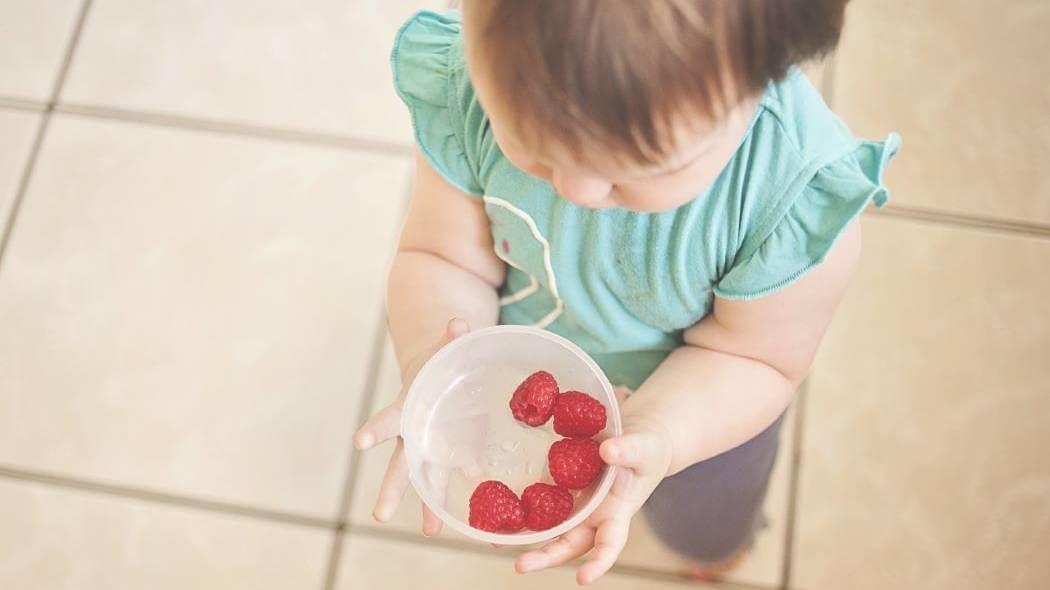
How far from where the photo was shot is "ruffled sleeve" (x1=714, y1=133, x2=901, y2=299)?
1.77 feet

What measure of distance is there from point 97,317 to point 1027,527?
0.96 m

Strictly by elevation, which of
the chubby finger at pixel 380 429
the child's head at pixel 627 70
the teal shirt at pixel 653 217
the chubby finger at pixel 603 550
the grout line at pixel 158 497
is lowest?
the grout line at pixel 158 497

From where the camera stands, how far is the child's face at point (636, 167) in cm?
42

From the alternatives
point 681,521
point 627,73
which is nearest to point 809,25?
point 627,73

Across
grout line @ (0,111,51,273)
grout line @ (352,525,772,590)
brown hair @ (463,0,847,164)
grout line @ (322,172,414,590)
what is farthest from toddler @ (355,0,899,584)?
grout line @ (0,111,51,273)

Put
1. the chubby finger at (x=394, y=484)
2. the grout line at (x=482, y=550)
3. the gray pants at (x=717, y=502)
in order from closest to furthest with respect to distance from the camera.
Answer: the chubby finger at (x=394, y=484) < the gray pants at (x=717, y=502) < the grout line at (x=482, y=550)

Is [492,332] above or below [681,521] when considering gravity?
above

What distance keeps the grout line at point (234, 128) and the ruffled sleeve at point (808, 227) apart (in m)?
0.62

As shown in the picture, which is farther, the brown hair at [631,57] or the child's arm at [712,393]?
the child's arm at [712,393]

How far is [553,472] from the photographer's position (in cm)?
58

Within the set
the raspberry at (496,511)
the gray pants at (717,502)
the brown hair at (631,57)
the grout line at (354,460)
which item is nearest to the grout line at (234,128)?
the grout line at (354,460)

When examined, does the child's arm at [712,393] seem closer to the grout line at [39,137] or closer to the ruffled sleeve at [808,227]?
the ruffled sleeve at [808,227]

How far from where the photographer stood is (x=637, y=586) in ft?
3.11

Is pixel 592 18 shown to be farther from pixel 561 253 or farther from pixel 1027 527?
pixel 1027 527
